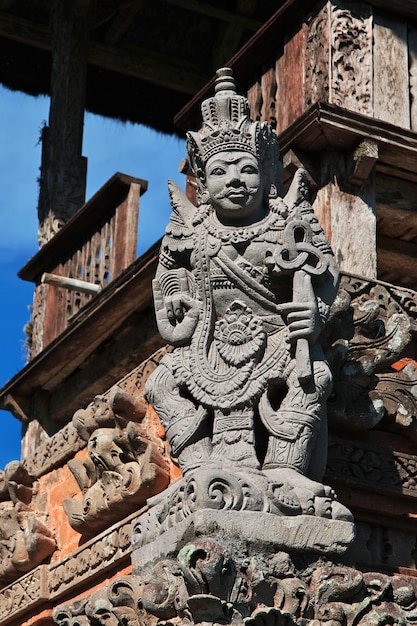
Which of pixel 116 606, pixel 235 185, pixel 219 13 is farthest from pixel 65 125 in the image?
pixel 116 606

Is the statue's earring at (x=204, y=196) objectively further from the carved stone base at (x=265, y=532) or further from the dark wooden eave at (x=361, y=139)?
the dark wooden eave at (x=361, y=139)

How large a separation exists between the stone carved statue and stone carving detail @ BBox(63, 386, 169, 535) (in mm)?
1273

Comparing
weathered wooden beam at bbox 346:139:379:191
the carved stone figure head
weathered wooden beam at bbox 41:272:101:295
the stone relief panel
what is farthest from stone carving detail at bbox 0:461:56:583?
the carved stone figure head

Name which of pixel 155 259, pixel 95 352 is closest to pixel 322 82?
pixel 155 259

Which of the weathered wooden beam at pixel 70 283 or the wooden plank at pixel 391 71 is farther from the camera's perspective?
the weathered wooden beam at pixel 70 283

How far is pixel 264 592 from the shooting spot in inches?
308

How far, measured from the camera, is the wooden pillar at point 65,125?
15883mm

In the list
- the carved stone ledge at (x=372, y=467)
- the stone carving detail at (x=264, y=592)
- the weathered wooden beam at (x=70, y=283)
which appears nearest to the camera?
the stone carving detail at (x=264, y=592)

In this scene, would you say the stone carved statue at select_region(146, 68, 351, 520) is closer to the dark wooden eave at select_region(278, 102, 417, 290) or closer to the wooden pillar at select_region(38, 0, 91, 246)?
the dark wooden eave at select_region(278, 102, 417, 290)

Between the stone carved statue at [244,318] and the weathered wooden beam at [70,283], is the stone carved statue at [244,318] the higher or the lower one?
the lower one

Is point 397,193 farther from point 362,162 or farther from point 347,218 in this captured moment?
point 347,218

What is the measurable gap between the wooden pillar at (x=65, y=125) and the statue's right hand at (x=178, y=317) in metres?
7.12

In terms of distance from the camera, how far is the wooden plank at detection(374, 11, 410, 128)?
1117 centimetres

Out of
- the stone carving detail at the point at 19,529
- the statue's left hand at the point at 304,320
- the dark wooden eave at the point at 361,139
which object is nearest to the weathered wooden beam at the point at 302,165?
the dark wooden eave at the point at 361,139
